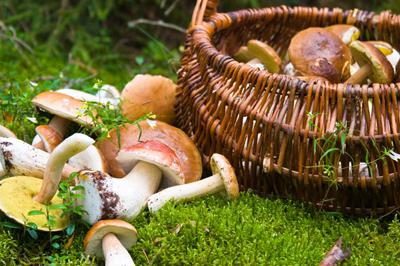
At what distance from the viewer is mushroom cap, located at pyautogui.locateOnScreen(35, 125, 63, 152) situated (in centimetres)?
239

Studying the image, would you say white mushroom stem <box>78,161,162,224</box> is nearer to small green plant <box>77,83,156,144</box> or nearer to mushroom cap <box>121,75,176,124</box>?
small green plant <box>77,83,156,144</box>

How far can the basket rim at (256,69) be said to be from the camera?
2.08 meters

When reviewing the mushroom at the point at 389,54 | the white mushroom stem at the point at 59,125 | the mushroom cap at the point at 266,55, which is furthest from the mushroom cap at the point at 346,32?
the white mushroom stem at the point at 59,125

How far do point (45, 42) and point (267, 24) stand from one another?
216cm

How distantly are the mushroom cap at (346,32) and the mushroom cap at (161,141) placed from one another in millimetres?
914

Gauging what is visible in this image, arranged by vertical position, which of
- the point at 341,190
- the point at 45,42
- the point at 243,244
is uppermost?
the point at 341,190

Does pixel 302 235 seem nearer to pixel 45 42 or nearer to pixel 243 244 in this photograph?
pixel 243 244

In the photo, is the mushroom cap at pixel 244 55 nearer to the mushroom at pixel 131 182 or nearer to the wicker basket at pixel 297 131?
the wicker basket at pixel 297 131

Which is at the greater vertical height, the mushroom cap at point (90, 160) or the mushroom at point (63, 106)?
the mushroom at point (63, 106)

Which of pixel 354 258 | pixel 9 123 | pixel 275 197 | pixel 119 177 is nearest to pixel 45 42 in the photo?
pixel 9 123

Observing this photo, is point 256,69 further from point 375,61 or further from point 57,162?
point 57,162

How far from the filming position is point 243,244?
2.01 m

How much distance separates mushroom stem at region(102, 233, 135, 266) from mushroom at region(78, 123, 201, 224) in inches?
4.3

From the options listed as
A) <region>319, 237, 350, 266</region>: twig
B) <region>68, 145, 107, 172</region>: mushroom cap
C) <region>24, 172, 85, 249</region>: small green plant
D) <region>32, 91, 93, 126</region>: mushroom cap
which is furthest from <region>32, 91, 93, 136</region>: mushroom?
<region>319, 237, 350, 266</region>: twig
